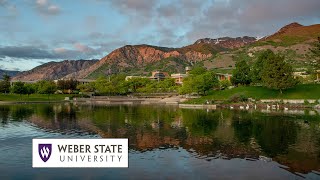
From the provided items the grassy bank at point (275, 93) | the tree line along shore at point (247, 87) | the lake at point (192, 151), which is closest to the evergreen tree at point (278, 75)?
the tree line along shore at point (247, 87)

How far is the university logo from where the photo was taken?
15.2m

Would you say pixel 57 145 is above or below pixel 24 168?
above

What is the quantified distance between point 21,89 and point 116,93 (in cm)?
4942

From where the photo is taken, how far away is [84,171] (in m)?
25.8

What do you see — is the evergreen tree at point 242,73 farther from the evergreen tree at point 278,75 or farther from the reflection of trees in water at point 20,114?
the reflection of trees in water at point 20,114

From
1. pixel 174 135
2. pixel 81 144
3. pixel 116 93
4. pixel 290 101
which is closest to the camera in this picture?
pixel 81 144

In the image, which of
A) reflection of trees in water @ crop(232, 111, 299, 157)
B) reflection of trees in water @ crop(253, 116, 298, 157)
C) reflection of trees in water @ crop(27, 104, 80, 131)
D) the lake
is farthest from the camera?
reflection of trees in water @ crop(27, 104, 80, 131)

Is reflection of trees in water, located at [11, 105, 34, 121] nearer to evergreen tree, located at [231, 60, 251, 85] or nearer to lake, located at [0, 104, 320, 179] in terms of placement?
lake, located at [0, 104, 320, 179]

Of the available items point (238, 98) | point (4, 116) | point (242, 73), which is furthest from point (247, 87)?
point (4, 116)

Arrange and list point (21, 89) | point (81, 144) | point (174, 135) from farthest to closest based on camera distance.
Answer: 1. point (21, 89)
2. point (174, 135)
3. point (81, 144)

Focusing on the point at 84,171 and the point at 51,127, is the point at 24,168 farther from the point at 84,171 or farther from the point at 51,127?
the point at 51,127

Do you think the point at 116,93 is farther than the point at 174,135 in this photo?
Yes

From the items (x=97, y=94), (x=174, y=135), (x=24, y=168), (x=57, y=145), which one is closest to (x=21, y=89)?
(x=97, y=94)

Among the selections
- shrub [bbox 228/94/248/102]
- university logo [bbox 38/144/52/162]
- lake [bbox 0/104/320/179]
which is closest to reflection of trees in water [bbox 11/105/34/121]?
lake [bbox 0/104/320/179]
